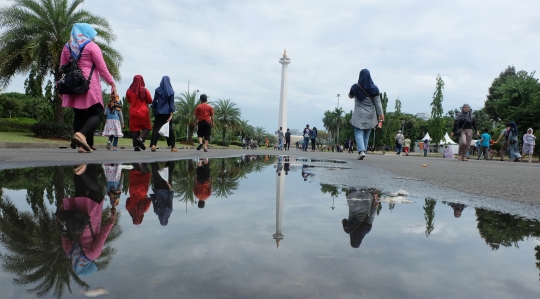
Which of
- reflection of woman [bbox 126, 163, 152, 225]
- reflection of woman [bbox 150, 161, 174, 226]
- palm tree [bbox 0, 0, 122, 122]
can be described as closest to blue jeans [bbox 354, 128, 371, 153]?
reflection of woman [bbox 150, 161, 174, 226]

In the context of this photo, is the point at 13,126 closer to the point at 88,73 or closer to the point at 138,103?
the point at 138,103

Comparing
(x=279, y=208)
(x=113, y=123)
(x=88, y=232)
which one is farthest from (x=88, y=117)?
(x=88, y=232)

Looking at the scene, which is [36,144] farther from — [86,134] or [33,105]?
[33,105]

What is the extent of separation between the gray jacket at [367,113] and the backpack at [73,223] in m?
8.34

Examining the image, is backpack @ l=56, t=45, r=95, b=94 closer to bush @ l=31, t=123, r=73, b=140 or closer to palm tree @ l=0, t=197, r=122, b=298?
palm tree @ l=0, t=197, r=122, b=298

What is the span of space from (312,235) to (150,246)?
66 cm

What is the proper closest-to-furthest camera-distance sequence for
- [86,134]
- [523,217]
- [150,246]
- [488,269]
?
[488,269], [150,246], [523,217], [86,134]

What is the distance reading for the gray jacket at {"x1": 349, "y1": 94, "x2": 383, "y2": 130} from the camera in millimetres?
9383

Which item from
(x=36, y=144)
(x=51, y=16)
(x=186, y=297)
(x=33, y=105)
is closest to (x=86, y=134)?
(x=186, y=297)

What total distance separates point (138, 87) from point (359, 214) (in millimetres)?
8439

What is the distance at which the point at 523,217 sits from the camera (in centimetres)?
222

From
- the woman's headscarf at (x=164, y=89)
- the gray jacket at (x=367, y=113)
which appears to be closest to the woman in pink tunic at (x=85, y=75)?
the woman's headscarf at (x=164, y=89)

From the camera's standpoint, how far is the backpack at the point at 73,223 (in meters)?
1.43

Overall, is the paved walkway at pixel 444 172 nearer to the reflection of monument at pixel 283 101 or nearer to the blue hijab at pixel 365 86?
the blue hijab at pixel 365 86
